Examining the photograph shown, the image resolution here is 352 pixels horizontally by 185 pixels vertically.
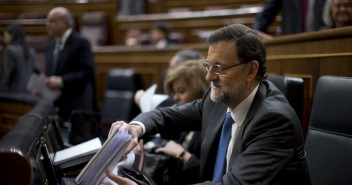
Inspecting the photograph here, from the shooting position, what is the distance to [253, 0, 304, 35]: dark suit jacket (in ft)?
5.15

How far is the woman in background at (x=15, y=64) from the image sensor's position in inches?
85.0

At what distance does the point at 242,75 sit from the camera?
77cm

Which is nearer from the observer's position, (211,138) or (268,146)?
(268,146)

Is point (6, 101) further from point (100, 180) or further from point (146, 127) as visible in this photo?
point (100, 180)

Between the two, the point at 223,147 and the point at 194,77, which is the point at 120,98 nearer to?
the point at 194,77

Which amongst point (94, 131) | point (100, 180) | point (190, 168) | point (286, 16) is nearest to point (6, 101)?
point (94, 131)

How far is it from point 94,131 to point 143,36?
189cm

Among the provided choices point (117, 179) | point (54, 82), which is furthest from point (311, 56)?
point (54, 82)

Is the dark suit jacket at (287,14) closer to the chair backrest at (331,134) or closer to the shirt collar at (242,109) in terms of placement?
the chair backrest at (331,134)

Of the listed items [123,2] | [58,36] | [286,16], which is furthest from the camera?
[123,2]

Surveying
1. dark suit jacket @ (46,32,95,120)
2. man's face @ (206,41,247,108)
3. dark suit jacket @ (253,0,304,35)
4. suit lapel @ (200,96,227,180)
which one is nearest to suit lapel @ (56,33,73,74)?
A: dark suit jacket @ (46,32,95,120)

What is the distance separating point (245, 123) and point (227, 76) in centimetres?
9

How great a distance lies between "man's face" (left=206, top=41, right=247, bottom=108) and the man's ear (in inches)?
0.4

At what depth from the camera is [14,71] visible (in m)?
2.17
